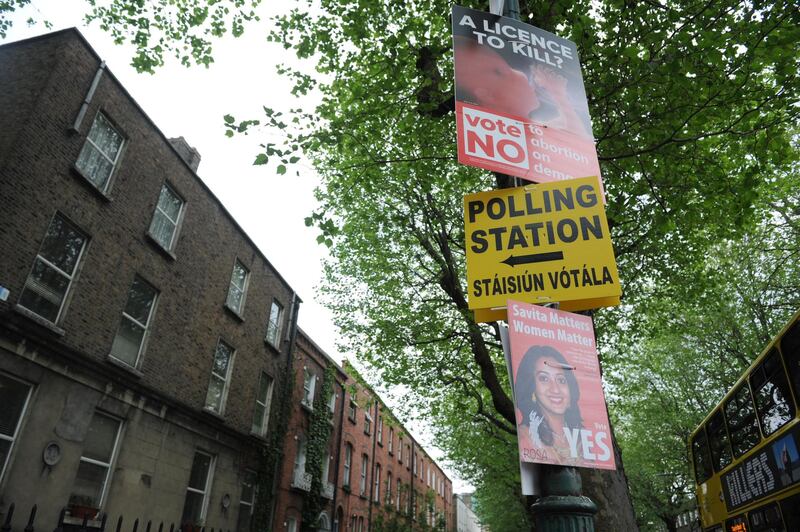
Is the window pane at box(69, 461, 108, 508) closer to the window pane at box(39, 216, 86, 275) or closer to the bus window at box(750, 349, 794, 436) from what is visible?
the window pane at box(39, 216, 86, 275)

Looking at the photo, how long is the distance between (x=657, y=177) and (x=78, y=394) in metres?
12.0

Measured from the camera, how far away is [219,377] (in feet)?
50.5

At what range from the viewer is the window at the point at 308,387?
20938mm

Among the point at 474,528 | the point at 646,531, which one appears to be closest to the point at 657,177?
the point at 646,531

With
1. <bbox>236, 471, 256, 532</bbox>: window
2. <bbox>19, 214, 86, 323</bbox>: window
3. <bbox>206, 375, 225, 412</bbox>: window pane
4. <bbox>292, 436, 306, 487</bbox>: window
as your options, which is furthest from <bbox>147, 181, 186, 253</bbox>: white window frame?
<bbox>292, 436, 306, 487</bbox>: window

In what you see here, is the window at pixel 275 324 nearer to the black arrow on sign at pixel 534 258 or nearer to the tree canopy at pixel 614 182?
the tree canopy at pixel 614 182

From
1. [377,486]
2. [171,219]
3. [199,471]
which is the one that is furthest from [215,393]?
[377,486]

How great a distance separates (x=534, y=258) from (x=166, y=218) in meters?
12.9

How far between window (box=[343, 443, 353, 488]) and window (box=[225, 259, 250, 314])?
36.8ft

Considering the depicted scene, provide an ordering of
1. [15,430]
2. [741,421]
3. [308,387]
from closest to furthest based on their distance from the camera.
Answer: [741,421] < [15,430] < [308,387]

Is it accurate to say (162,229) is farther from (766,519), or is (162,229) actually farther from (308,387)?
(766,519)

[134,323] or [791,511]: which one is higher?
[134,323]

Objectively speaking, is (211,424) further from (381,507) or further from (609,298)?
(381,507)

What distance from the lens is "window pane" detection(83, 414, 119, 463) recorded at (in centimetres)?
1038
